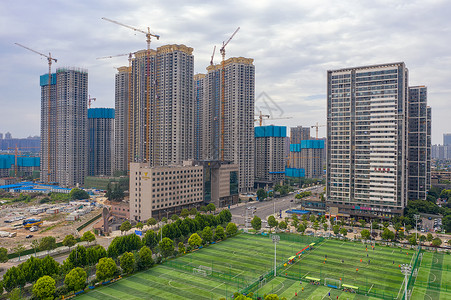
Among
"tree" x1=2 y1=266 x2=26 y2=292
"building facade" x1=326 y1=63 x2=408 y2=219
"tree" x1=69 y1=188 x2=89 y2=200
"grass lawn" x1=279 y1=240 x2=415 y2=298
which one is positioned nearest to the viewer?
"tree" x1=2 y1=266 x2=26 y2=292

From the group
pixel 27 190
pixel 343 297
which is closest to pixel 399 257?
pixel 343 297

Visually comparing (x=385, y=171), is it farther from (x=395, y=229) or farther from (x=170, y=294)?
(x=170, y=294)

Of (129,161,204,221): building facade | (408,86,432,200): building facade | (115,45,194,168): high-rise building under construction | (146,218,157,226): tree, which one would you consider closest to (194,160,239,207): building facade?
(129,161,204,221): building facade

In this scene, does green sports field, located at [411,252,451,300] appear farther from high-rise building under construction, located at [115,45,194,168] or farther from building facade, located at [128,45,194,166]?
building facade, located at [128,45,194,166]

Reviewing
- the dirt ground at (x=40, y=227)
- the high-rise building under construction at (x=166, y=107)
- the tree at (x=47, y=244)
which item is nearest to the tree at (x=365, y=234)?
the tree at (x=47, y=244)

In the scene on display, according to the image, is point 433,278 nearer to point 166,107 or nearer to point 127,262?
point 127,262
